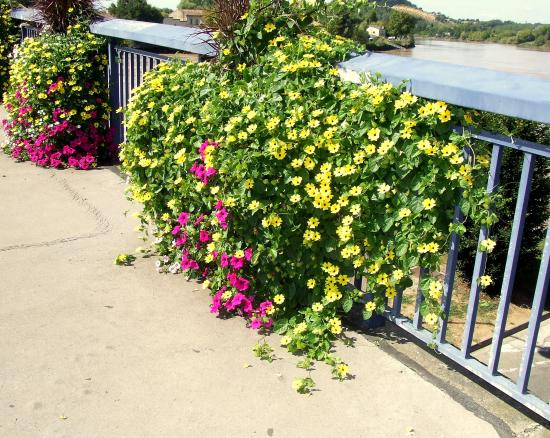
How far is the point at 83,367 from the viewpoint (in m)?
2.95

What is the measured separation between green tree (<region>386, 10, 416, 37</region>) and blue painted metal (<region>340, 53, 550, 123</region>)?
182 ft

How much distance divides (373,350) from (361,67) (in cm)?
142

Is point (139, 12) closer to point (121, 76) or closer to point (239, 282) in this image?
point (121, 76)

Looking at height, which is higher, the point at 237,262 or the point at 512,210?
the point at 512,210

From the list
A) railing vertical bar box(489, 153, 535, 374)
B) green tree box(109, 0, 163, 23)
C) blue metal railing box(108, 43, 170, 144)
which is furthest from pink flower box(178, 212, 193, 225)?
green tree box(109, 0, 163, 23)

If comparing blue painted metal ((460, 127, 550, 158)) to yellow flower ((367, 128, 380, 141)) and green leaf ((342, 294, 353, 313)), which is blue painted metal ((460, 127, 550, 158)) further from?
green leaf ((342, 294, 353, 313))

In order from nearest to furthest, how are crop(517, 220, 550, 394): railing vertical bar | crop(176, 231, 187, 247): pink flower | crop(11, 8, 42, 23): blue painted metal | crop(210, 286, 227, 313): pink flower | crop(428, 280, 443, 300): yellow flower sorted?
crop(517, 220, 550, 394): railing vertical bar → crop(428, 280, 443, 300): yellow flower → crop(210, 286, 227, 313): pink flower → crop(176, 231, 187, 247): pink flower → crop(11, 8, 42, 23): blue painted metal

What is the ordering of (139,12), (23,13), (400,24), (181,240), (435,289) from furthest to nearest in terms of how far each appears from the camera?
(139,12) → (400,24) → (23,13) → (181,240) → (435,289)

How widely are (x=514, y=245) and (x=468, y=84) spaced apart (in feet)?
2.22

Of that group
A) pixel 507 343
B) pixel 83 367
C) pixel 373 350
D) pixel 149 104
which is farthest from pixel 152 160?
pixel 507 343

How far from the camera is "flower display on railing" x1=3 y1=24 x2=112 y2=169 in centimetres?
645

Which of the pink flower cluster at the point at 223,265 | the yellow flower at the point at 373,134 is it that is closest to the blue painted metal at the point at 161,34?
the pink flower cluster at the point at 223,265

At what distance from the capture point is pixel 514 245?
8.36 ft

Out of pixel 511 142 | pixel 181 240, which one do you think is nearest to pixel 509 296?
pixel 511 142
